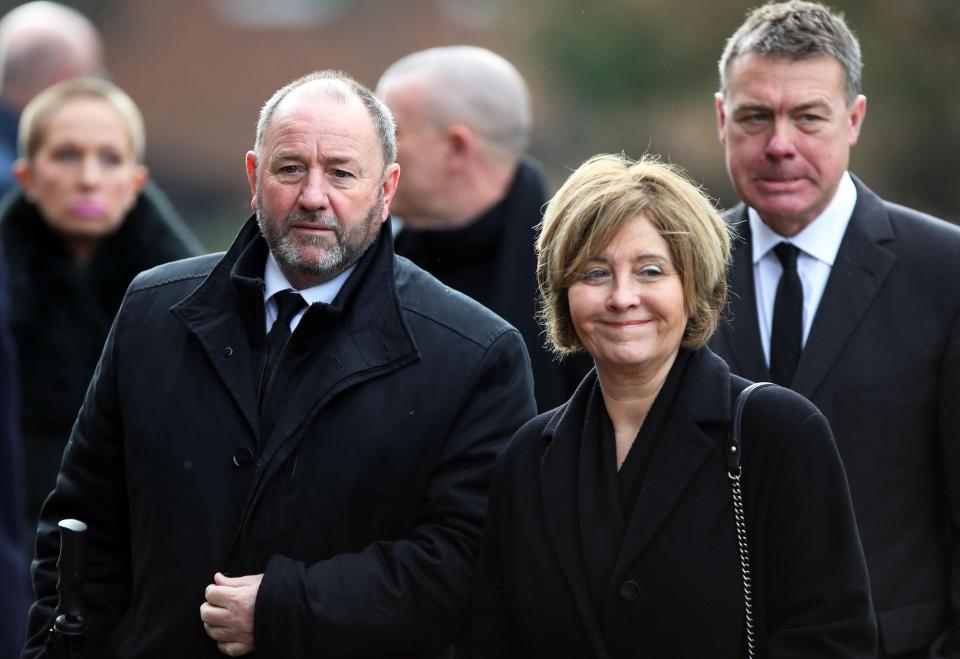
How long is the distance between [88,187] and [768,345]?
2.77 metres

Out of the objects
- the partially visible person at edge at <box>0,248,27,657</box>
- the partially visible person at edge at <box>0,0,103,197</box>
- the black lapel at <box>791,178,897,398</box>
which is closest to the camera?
the black lapel at <box>791,178,897,398</box>

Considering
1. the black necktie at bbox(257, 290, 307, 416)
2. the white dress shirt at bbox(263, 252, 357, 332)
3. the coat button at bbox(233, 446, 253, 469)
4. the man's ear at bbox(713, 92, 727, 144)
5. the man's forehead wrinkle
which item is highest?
the man's ear at bbox(713, 92, 727, 144)

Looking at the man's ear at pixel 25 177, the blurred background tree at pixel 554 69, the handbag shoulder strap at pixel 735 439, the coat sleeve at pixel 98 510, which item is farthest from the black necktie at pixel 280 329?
the blurred background tree at pixel 554 69

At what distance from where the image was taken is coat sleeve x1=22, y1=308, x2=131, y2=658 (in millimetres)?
4062

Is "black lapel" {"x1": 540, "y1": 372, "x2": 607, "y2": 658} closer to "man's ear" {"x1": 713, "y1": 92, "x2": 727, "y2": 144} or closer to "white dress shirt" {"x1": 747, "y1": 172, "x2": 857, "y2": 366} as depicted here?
"white dress shirt" {"x1": 747, "y1": 172, "x2": 857, "y2": 366}

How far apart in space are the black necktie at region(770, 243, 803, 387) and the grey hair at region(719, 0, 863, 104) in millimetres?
510

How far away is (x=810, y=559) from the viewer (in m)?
3.39

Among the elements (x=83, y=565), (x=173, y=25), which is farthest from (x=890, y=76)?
(x=173, y=25)

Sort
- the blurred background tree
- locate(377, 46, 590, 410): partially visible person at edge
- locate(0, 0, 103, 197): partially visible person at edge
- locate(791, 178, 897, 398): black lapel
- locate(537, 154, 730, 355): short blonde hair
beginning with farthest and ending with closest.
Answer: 1. the blurred background tree
2. locate(0, 0, 103, 197): partially visible person at edge
3. locate(377, 46, 590, 410): partially visible person at edge
4. locate(791, 178, 897, 398): black lapel
5. locate(537, 154, 730, 355): short blonde hair

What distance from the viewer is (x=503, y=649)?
3.66 meters

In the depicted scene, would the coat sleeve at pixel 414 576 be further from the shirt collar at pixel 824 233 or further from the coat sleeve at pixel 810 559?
the shirt collar at pixel 824 233

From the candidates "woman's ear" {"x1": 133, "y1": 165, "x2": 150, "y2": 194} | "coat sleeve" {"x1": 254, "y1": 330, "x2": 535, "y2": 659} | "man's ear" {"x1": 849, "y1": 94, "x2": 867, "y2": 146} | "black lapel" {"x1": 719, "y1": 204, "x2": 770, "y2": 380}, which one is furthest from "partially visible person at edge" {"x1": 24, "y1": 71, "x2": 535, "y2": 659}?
"woman's ear" {"x1": 133, "y1": 165, "x2": 150, "y2": 194}

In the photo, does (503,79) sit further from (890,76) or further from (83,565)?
(890,76)

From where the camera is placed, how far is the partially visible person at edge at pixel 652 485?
3.41 m
